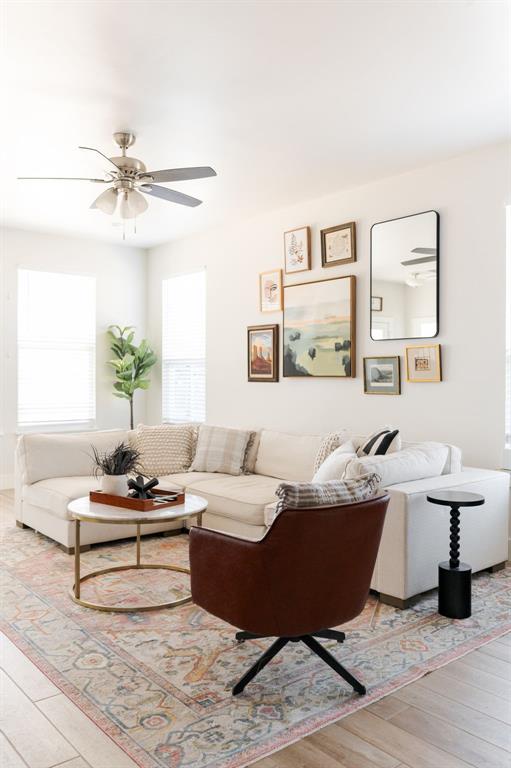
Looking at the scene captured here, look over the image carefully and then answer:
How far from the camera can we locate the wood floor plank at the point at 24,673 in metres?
2.44

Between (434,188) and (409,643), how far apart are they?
3.23m

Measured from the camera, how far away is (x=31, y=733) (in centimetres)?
215

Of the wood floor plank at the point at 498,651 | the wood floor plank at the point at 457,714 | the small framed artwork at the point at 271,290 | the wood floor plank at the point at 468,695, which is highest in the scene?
the small framed artwork at the point at 271,290

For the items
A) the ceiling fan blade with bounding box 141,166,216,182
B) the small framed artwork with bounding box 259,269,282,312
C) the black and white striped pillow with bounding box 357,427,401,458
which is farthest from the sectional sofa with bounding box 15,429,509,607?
the ceiling fan blade with bounding box 141,166,216,182

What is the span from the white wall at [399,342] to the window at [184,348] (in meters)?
0.24

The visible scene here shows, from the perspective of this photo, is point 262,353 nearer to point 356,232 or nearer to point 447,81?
point 356,232

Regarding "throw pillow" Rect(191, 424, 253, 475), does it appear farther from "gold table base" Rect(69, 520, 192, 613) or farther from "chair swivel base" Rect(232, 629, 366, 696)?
"chair swivel base" Rect(232, 629, 366, 696)

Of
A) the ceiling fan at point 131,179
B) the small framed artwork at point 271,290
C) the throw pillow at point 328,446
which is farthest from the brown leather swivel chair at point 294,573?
the small framed artwork at point 271,290

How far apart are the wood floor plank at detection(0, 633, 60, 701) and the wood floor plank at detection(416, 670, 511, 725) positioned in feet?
4.95

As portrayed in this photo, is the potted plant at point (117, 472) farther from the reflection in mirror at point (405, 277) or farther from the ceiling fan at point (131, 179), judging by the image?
the reflection in mirror at point (405, 277)

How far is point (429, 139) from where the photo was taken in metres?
4.12

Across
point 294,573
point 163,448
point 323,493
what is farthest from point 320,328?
point 294,573

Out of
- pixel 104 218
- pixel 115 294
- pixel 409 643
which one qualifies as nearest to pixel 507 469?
pixel 409 643

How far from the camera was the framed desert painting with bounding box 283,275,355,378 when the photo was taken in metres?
5.22
